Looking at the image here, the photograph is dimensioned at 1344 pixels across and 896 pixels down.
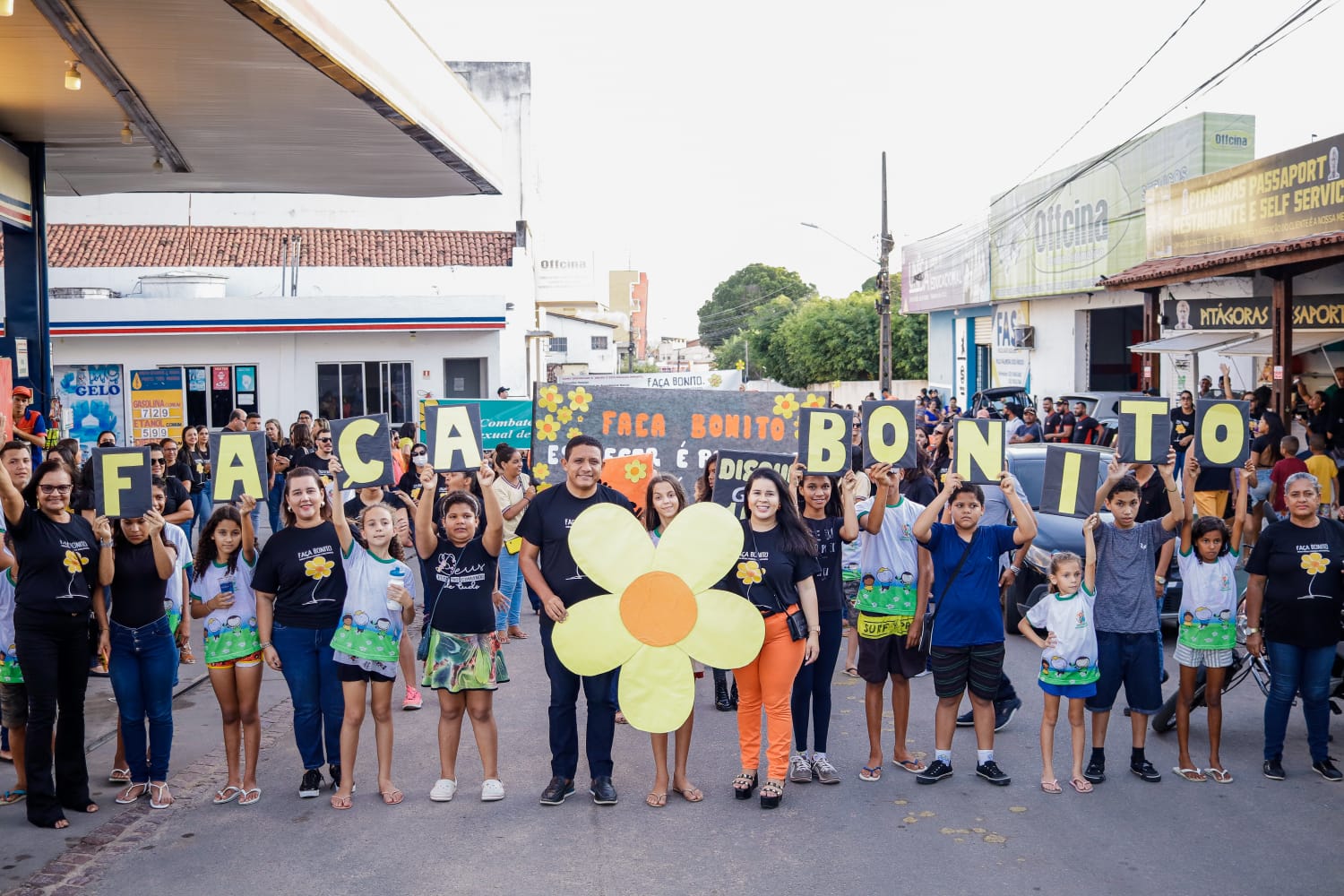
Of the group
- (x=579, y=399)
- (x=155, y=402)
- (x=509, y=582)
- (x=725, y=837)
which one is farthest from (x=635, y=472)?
(x=155, y=402)

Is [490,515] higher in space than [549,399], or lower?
lower

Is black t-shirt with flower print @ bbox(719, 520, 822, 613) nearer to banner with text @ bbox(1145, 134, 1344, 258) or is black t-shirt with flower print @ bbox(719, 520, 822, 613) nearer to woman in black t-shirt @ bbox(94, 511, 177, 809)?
woman in black t-shirt @ bbox(94, 511, 177, 809)

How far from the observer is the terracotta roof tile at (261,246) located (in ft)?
121

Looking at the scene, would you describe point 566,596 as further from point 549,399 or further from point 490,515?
point 549,399

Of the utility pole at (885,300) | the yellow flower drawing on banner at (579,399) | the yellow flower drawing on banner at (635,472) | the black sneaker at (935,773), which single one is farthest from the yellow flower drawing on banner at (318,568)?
the utility pole at (885,300)

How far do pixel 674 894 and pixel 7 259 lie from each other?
11.1 meters

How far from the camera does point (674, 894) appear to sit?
5.34 meters

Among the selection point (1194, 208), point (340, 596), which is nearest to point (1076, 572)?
point (340, 596)

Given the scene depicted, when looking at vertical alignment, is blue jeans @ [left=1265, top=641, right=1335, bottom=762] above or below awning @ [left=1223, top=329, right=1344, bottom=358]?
below

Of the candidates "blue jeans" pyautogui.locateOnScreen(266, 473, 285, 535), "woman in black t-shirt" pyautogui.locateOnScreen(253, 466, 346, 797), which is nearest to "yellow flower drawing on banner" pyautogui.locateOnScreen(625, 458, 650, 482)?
"woman in black t-shirt" pyautogui.locateOnScreen(253, 466, 346, 797)

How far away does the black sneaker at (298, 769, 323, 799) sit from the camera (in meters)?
6.69

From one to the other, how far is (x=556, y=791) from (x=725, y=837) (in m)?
1.01

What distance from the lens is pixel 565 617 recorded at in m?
6.54

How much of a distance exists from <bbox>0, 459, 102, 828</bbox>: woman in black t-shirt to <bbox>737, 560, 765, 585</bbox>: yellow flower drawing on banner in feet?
11.4
